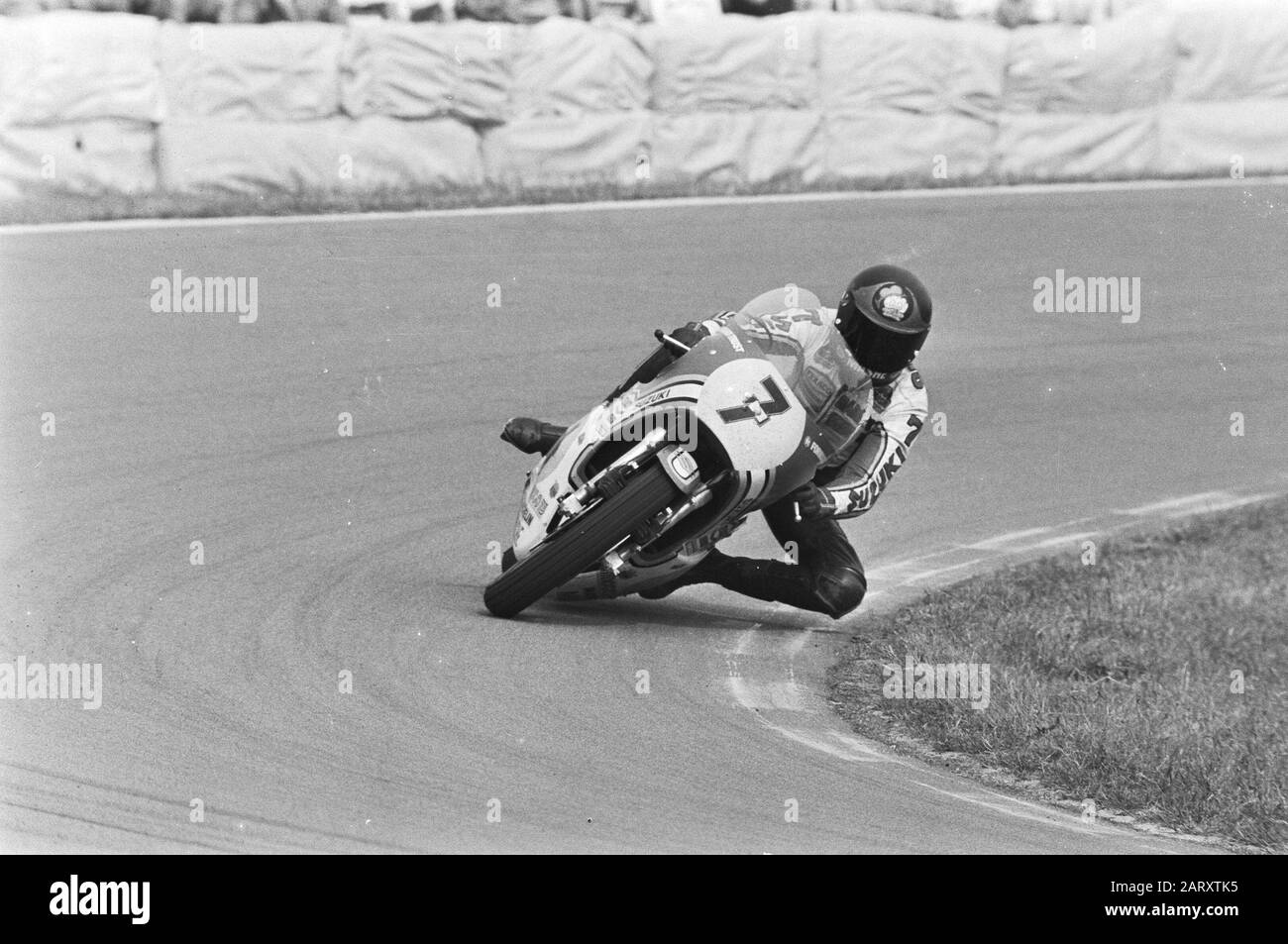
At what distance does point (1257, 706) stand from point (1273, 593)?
6.13 ft

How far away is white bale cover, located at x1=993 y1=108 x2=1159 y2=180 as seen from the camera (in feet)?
53.6

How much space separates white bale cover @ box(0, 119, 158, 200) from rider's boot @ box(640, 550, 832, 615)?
25.7ft

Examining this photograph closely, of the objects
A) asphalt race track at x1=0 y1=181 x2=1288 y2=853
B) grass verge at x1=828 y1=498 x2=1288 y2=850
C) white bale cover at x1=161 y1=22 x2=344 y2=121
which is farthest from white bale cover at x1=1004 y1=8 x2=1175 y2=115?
grass verge at x1=828 y1=498 x2=1288 y2=850

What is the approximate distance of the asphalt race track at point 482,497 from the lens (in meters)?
5.73

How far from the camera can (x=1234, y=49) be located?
1606 cm

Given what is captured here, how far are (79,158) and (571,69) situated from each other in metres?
3.79

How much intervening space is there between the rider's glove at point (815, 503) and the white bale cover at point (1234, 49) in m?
10.2

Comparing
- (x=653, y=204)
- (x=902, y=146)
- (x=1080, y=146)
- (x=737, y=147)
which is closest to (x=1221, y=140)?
(x=1080, y=146)

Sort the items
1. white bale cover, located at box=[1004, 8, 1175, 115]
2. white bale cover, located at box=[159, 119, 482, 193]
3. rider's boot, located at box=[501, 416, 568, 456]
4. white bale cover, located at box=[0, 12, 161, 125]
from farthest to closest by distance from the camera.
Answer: white bale cover, located at box=[1004, 8, 1175, 115] < white bale cover, located at box=[159, 119, 482, 193] < white bale cover, located at box=[0, 12, 161, 125] < rider's boot, located at box=[501, 416, 568, 456]

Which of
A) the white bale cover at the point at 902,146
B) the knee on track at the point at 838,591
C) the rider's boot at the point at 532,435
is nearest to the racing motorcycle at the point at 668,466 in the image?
the rider's boot at the point at 532,435

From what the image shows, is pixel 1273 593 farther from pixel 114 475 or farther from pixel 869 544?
pixel 114 475

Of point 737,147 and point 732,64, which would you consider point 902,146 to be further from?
point 732,64

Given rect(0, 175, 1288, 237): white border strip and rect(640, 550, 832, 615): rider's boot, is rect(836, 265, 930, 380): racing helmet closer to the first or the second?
rect(640, 550, 832, 615): rider's boot
